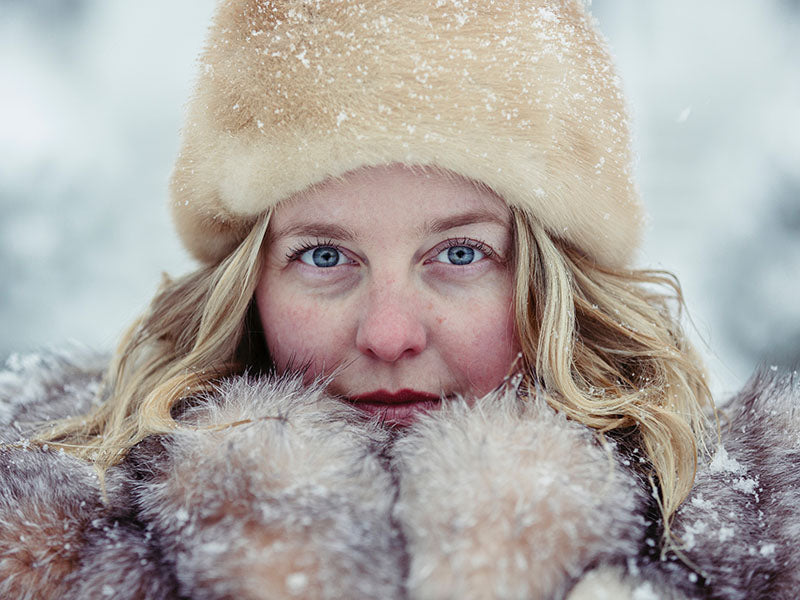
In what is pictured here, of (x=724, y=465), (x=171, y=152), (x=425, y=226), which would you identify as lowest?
(x=171, y=152)

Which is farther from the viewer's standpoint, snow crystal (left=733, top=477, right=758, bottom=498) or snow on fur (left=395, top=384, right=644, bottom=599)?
snow crystal (left=733, top=477, right=758, bottom=498)

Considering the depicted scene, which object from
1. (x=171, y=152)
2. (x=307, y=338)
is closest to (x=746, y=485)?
(x=307, y=338)

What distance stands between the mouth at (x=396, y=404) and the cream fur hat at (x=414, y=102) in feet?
1.37

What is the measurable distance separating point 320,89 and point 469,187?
1.09 ft

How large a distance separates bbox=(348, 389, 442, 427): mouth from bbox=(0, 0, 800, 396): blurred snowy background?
2.89m

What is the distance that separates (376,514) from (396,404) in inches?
17.1

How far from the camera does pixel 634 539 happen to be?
0.93m

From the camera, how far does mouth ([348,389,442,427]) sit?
51.6 inches

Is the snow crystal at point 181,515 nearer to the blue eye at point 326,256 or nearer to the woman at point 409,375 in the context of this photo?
the woman at point 409,375

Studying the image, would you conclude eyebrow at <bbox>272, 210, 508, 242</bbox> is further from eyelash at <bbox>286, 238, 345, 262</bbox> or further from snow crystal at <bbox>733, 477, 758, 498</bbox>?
snow crystal at <bbox>733, 477, 758, 498</bbox>

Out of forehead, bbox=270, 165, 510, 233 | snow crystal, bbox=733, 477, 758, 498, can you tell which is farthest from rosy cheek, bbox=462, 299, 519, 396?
snow crystal, bbox=733, 477, 758, 498

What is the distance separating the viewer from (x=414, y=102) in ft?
4.00

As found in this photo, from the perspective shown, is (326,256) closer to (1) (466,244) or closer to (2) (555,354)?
(1) (466,244)

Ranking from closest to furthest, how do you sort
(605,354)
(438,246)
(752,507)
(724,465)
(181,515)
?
1. (181,515)
2. (752,507)
3. (724,465)
4. (438,246)
5. (605,354)
